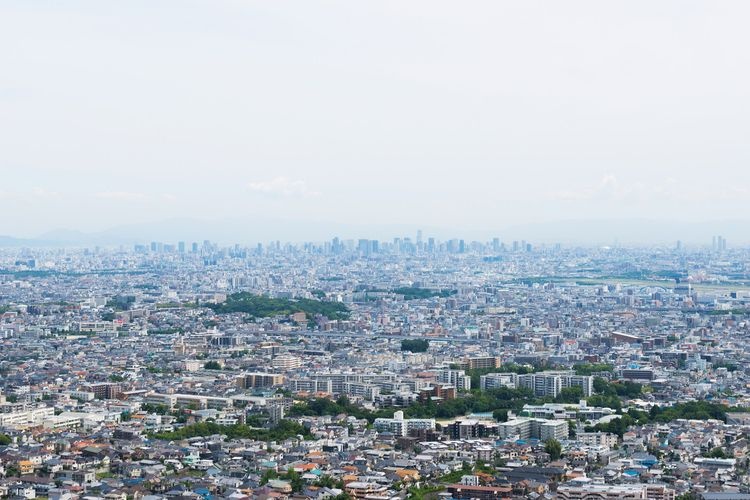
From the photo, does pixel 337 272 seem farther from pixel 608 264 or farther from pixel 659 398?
pixel 659 398

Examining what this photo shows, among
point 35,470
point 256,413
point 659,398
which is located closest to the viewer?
point 35,470

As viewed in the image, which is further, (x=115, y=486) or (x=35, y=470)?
(x=35, y=470)

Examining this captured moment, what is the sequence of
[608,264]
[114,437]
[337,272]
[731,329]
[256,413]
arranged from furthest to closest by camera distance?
[608,264] < [337,272] < [731,329] < [256,413] < [114,437]

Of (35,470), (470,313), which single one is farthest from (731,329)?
(35,470)

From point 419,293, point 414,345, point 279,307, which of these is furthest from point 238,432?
point 419,293

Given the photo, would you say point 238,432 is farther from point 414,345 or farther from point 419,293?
point 419,293

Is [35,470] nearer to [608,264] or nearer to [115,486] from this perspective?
[115,486]

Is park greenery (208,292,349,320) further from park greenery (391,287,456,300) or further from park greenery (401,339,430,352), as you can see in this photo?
park greenery (401,339,430,352)

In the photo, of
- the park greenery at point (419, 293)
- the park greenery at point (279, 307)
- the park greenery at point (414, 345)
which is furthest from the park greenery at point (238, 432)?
the park greenery at point (419, 293)

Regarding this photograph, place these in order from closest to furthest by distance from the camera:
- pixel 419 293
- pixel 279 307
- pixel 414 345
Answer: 1. pixel 414 345
2. pixel 279 307
3. pixel 419 293
